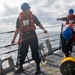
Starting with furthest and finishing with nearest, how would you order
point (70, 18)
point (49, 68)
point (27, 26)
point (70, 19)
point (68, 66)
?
point (70, 18), point (70, 19), point (49, 68), point (27, 26), point (68, 66)

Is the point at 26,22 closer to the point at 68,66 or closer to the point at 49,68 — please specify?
the point at 49,68

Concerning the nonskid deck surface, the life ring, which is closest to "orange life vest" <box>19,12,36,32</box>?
the nonskid deck surface

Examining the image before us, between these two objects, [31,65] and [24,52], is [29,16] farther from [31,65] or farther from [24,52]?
[31,65]

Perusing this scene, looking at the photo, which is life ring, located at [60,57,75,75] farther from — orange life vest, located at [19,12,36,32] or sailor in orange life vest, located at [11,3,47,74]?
orange life vest, located at [19,12,36,32]

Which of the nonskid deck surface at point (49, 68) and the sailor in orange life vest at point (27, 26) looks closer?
the sailor in orange life vest at point (27, 26)

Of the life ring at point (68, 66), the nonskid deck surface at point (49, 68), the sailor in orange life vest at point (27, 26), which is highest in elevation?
the sailor in orange life vest at point (27, 26)

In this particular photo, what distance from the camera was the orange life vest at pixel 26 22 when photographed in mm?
9602

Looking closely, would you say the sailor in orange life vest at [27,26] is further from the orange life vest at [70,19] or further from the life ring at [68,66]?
the orange life vest at [70,19]

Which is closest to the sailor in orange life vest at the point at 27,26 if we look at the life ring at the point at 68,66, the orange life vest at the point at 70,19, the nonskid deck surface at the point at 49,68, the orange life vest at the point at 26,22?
the orange life vest at the point at 26,22

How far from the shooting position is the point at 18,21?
31.9 ft

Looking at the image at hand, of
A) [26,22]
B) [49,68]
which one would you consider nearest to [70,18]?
[49,68]

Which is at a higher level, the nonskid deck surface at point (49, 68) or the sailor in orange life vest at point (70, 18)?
the sailor in orange life vest at point (70, 18)

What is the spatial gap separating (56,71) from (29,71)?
87cm

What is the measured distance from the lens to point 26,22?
9.63 metres
